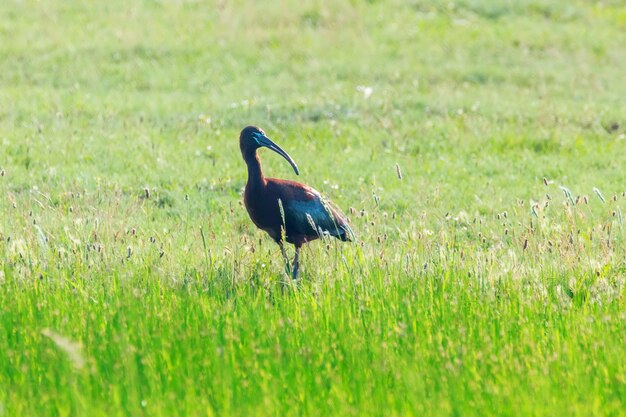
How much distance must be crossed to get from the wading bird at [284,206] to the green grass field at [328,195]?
0.73ft

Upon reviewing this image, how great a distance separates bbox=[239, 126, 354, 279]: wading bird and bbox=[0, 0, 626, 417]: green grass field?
0.22m

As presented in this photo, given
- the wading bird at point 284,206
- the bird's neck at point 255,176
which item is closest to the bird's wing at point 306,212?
the wading bird at point 284,206

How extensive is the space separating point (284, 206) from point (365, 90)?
7.71 m

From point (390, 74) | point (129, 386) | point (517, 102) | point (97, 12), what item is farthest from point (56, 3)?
point (129, 386)

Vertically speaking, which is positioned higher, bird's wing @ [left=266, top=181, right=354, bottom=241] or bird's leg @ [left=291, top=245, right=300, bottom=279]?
bird's wing @ [left=266, top=181, right=354, bottom=241]

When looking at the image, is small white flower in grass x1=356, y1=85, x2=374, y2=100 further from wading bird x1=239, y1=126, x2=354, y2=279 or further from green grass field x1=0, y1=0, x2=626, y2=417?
wading bird x1=239, y1=126, x2=354, y2=279

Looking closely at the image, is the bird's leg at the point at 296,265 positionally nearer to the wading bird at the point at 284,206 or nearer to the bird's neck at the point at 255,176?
the wading bird at the point at 284,206

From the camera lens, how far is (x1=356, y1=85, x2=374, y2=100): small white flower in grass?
15.8 metres

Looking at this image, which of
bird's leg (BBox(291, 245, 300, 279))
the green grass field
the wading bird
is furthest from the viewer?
the wading bird

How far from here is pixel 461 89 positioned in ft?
55.0

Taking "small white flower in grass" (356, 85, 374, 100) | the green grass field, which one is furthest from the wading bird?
"small white flower in grass" (356, 85, 374, 100)

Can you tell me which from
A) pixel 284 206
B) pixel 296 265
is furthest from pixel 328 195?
pixel 296 265

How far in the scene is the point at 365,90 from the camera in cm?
1602

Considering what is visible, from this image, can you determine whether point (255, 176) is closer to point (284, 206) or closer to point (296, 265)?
point (284, 206)
